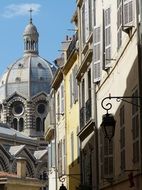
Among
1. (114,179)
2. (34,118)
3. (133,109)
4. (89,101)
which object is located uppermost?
(34,118)

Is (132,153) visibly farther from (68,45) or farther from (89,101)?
(68,45)

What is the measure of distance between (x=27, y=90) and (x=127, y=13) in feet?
416

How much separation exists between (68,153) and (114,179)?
14.4m

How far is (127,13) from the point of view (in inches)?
651

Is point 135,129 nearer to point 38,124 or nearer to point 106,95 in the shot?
point 106,95

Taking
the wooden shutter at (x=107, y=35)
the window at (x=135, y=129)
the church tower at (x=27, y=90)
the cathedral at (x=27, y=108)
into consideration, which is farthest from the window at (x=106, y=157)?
the church tower at (x=27, y=90)

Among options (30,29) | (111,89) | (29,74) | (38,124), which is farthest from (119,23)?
(30,29)

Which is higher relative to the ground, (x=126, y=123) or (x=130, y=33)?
(x=130, y=33)

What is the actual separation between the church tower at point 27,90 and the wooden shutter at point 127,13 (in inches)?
4662

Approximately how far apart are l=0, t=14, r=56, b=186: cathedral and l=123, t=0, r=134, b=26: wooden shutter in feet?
329

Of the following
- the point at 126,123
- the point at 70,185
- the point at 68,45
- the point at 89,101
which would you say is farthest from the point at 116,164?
the point at 68,45

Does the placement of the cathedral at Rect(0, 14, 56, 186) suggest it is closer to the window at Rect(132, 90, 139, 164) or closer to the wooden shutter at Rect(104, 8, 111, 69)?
the wooden shutter at Rect(104, 8, 111, 69)

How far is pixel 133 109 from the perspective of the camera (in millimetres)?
16094

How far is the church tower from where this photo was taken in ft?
456
